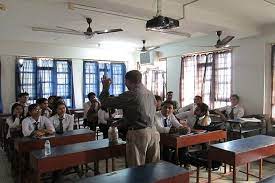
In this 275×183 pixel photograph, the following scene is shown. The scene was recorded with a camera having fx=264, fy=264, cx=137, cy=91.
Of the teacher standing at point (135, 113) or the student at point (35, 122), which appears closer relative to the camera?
the teacher standing at point (135, 113)

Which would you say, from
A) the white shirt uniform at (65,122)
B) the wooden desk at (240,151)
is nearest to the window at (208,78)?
the wooden desk at (240,151)

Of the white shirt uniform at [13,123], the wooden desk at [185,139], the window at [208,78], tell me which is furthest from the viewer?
the window at [208,78]

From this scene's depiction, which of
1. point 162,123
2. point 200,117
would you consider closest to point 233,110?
point 200,117

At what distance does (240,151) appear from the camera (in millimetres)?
3084

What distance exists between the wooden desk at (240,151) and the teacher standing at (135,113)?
2.85 ft

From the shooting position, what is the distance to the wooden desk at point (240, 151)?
3047 millimetres

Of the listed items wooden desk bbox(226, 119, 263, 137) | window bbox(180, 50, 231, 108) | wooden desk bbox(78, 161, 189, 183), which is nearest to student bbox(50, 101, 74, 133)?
wooden desk bbox(78, 161, 189, 183)

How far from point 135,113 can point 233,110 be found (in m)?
4.41

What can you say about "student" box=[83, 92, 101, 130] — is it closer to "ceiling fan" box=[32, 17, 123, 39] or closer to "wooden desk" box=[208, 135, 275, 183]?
"ceiling fan" box=[32, 17, 123, 39]

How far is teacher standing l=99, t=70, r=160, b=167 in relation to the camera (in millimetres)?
2795

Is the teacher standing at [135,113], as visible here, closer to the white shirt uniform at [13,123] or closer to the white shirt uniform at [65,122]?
the white shirt uniform at [65,122]

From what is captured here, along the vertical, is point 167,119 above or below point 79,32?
below

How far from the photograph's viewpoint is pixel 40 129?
4.17 metres

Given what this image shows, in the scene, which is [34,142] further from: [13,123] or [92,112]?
[92,112]
